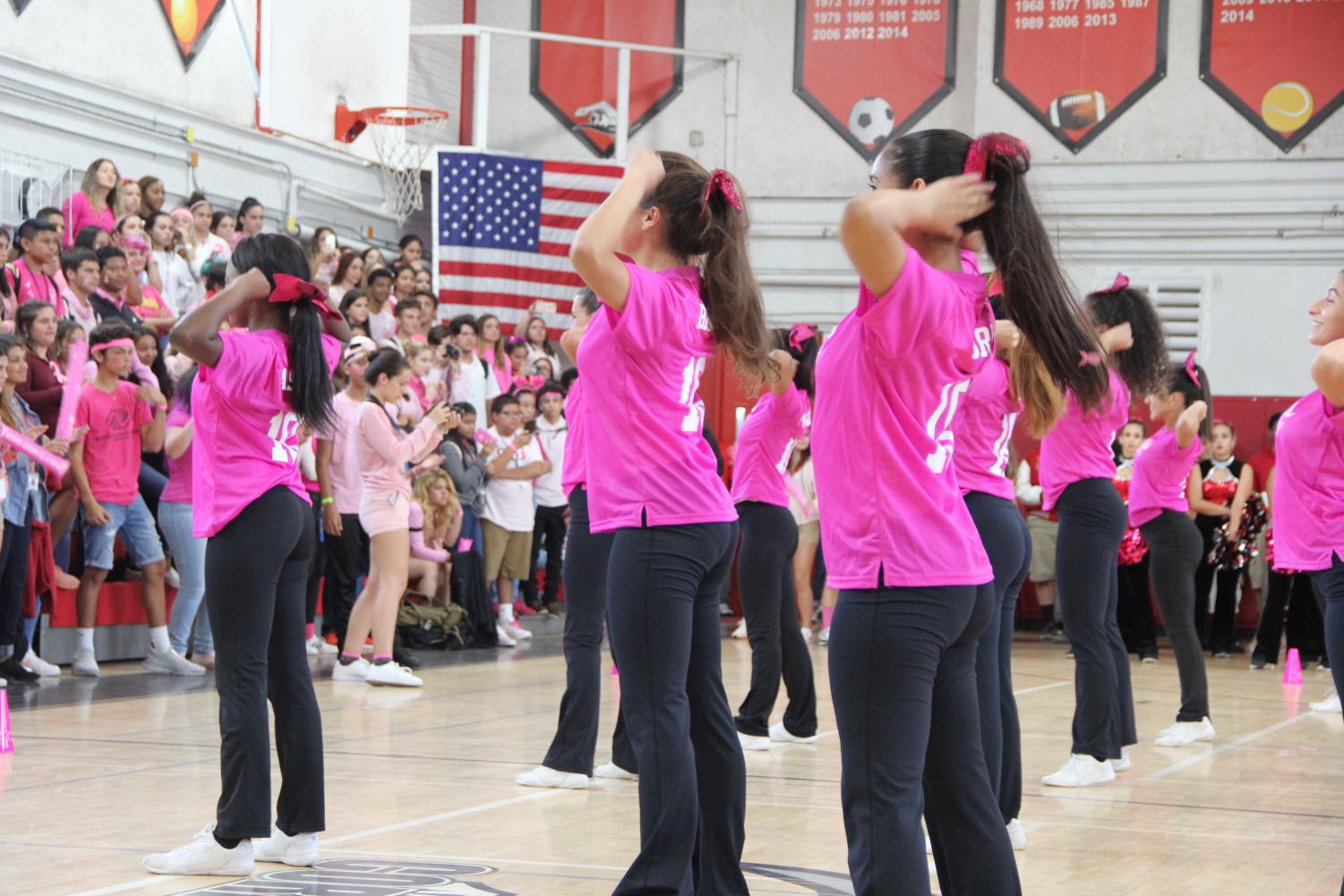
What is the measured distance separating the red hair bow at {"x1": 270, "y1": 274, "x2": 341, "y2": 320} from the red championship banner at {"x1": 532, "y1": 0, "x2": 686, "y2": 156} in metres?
14.2

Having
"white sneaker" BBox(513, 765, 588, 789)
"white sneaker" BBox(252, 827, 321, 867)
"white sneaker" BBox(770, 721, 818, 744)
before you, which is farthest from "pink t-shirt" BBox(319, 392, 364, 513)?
"white sneaker" BBox(252, 827, 321, 867)

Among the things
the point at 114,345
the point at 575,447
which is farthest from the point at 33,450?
the point at 575,447

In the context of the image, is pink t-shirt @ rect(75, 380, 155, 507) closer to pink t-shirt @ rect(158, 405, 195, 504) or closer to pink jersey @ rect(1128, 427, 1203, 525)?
pink t-shirt @ rect(158, 405, 195, 504)

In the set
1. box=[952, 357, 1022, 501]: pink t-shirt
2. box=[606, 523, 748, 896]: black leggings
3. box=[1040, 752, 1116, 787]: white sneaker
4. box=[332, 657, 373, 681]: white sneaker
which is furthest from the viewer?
box=[332, 657, 373, 681]: white sneaker

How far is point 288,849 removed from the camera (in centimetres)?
430

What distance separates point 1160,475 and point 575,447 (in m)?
2.93

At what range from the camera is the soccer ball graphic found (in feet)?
56.6

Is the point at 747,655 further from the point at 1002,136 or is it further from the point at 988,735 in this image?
the point at 1002,136

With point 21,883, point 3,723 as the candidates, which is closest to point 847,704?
point 21,883

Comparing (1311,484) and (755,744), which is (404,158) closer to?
(755,744)

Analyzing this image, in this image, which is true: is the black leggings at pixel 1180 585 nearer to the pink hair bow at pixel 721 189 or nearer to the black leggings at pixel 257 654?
the pink hair bow at pixel 721 189

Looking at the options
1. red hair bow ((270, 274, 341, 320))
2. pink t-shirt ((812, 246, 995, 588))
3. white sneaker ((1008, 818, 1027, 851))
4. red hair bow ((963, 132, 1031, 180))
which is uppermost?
red hair bow ((963, 132, 1031, 180))

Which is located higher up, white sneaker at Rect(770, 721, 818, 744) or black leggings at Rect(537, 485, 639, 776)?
black leggings at Rect(537, 485, 639, 776)

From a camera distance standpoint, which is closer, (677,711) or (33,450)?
(677,711)
